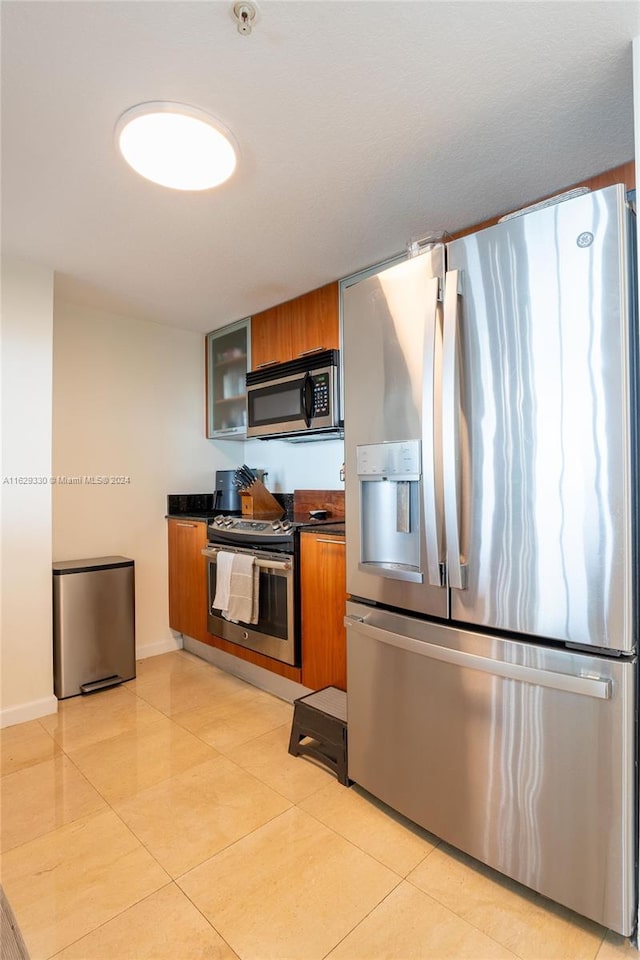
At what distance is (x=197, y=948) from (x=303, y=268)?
2.73 metres

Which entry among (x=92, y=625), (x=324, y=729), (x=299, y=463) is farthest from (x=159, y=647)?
(x=324, y=729)

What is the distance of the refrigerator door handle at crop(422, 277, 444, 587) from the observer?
156 centimetres

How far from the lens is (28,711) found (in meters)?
2.57

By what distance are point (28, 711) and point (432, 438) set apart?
250 cm

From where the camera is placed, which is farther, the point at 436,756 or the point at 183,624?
the point at 183,624

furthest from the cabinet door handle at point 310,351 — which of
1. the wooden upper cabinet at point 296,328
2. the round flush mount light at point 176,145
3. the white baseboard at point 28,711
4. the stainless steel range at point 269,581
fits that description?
the white baseboard at point 28,711

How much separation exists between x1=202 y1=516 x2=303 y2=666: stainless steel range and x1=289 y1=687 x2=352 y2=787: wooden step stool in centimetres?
37

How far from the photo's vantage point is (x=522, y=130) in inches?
64.8

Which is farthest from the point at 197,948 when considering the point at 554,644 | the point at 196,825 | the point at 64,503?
the point at 64,503

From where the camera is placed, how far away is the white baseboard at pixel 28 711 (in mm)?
2501

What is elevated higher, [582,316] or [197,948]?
[582,316]

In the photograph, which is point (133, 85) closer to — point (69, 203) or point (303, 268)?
point (69, 203)

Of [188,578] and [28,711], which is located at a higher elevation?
[188,578]

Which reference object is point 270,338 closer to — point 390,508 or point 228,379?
point 228,379
